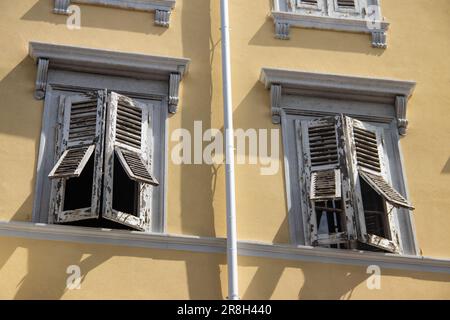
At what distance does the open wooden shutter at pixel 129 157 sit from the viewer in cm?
963

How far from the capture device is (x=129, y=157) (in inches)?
391

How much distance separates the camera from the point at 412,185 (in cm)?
1070

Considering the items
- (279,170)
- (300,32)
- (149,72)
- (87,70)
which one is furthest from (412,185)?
(87,70)

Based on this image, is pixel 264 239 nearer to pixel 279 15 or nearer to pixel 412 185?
pixel 412 185

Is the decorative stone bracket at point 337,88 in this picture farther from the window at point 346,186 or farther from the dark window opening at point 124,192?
the dark window opening at point 124,192

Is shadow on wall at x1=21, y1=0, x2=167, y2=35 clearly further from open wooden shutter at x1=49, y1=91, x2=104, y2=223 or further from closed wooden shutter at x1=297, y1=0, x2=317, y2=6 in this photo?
closed wooden shutter at x1=297, y1=0, x2=317, y2=6

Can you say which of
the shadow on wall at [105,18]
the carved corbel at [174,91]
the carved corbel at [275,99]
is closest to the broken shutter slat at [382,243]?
the carved corbel at [275,99]

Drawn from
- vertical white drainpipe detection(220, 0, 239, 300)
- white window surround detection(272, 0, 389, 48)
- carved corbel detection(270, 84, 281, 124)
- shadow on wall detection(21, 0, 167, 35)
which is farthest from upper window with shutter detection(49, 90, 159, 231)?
white window surround detection(272, 0, 389, 48)

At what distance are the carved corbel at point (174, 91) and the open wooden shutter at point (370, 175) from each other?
225 centimetres

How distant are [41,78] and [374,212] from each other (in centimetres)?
453

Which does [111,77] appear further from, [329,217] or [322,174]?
[329,217]

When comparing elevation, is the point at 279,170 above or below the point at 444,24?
below

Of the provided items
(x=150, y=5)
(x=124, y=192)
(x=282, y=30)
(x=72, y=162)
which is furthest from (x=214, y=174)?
(x=150, y=5)

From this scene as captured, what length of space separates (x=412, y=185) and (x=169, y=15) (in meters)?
4.02
